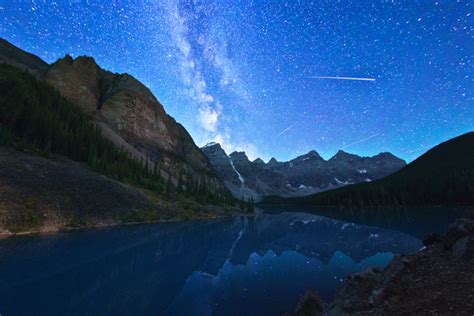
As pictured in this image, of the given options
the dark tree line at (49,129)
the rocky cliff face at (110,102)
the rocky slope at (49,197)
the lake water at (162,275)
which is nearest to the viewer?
the lake water at (162,275)

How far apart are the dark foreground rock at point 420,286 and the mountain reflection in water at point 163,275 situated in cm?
424

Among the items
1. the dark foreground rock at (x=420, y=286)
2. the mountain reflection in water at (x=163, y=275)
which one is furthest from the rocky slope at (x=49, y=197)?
the dark foreground rock at (x=420, y=286)

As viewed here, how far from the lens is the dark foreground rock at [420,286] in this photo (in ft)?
27.5

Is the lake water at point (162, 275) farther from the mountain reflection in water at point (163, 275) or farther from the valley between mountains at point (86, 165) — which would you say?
the valley between mountains at point (86, 165)

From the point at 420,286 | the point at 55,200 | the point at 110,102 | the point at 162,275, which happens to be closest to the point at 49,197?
the point at 55,200

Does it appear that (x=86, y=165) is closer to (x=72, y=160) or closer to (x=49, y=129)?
(x=72, y=160)

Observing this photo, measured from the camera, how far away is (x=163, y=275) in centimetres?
2242

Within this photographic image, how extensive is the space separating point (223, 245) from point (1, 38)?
273384 millimetres

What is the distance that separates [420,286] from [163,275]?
19769mm

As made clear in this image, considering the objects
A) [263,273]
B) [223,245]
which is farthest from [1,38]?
[263,273]

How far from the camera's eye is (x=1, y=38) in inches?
7835

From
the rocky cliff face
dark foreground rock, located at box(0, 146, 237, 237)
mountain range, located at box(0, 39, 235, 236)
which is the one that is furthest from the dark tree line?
the rocky cliff face

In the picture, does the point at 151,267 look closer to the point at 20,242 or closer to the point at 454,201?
the point at 20,242

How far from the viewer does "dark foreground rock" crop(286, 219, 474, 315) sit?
8.38 meters
